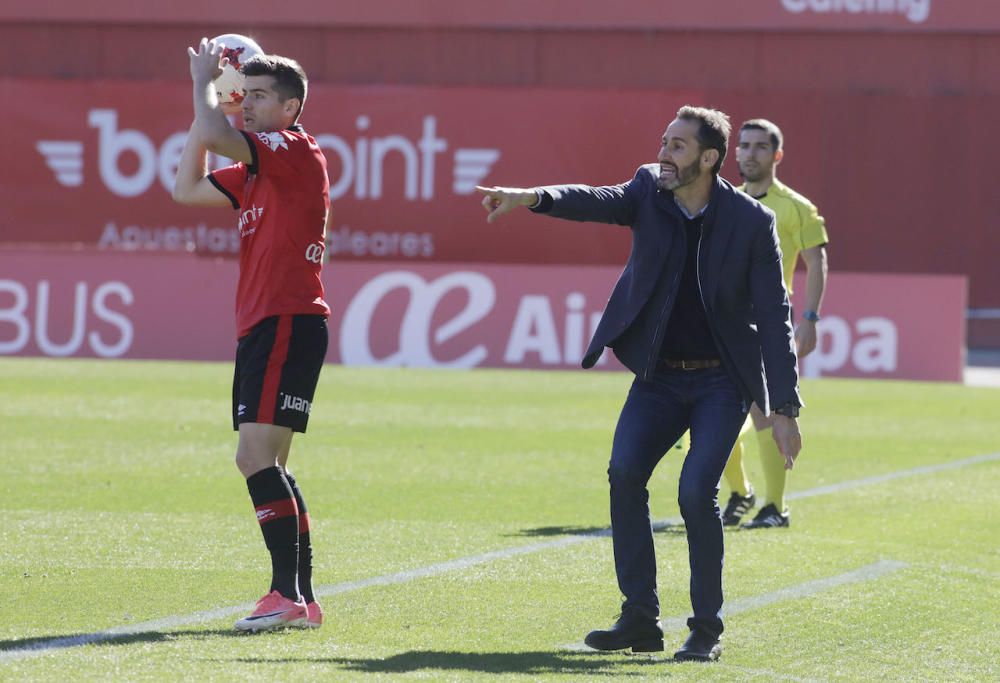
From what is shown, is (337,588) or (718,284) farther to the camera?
(337,588)

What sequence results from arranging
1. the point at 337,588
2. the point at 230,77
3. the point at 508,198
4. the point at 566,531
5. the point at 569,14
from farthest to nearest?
the point at 569,14 → the point at 566,531 → the point at 337,588 → the point at 230,77 → the point at 508,198

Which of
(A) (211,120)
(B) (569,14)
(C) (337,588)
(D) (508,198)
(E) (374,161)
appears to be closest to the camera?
(D) (508,198)

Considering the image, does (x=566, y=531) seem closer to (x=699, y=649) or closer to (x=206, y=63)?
(x=699, y=649)

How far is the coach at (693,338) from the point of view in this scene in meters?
6.05

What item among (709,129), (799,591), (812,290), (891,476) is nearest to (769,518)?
(812,290)

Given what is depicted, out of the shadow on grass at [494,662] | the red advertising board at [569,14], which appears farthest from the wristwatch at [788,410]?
the red advertising board at [569,14]

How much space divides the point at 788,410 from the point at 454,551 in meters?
2.58

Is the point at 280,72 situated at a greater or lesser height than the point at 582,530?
greater

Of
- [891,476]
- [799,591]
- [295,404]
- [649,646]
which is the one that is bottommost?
[891,476]

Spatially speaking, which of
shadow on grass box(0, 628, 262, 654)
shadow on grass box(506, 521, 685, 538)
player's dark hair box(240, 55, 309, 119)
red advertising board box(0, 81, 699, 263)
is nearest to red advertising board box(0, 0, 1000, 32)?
red advertising board box(0, 81, 699, 263)

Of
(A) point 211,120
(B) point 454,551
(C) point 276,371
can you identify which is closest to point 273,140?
(A) point 211,120

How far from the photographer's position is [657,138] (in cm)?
2781

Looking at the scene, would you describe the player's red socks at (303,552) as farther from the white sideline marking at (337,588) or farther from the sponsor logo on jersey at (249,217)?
the sponsor logo on jersey at (249,217)

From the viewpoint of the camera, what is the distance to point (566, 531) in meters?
9.10
